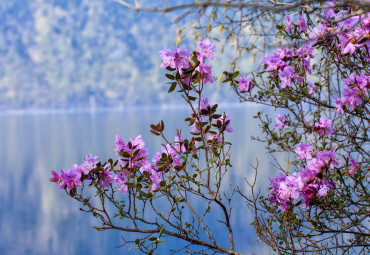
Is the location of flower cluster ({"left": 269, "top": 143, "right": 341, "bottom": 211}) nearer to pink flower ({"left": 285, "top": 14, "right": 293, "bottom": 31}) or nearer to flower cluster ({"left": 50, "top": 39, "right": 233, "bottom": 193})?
flower cluster ({"left": 50, "top": 39, "right": 233, "bottom": 193})

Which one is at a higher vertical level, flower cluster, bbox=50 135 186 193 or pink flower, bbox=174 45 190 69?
pink flower, bbox=174 45 190 69

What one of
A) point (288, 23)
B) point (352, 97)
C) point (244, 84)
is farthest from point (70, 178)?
point (288, 23)

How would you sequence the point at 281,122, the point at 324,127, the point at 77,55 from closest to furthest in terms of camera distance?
the point at 324,127, the point at 281,122, the point at 77,55

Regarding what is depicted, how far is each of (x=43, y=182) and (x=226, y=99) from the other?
6732 cm

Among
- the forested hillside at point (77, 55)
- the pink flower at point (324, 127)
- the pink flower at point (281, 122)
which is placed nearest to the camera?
the pink flower at point (324, 127)

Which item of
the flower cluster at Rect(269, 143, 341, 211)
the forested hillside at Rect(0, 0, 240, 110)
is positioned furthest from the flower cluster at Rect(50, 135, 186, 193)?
the forested hillside at Rect(0, 0, 240, 110)

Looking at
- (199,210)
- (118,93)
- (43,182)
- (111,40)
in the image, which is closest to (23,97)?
(118,93)

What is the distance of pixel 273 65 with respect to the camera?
5.74 ft

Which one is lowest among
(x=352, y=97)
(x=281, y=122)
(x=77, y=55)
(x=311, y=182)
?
(x=311, y=182)

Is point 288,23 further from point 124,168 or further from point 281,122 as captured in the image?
point 124,168

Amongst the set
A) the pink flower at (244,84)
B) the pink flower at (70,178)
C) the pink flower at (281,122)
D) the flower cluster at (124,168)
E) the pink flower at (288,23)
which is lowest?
the pink flower at (70,178)

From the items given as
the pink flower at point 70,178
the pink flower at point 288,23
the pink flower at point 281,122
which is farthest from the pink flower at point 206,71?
the pink flower at point 281,122

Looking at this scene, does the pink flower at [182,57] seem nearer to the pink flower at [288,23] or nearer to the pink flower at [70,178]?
the pink flower at [70,178]

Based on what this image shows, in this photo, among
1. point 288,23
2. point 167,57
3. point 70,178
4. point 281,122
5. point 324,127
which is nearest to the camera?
point 167,57
